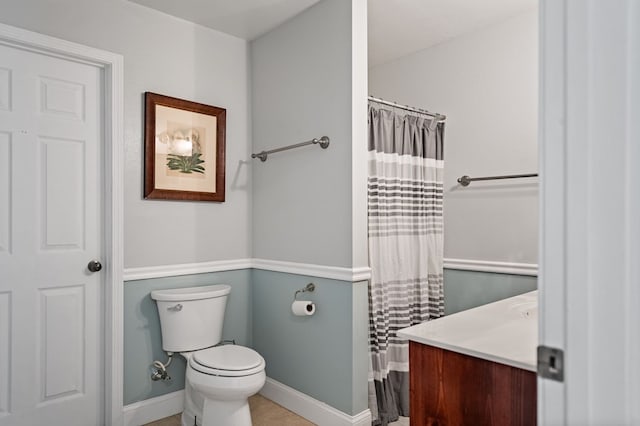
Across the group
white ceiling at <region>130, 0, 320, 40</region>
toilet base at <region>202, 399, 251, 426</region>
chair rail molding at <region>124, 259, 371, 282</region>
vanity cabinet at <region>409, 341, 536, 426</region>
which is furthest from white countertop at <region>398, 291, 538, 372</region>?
white ceiling at <region>130, 0, 320, 40</region>

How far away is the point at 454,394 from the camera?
1.26 metres

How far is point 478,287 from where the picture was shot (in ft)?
8.84

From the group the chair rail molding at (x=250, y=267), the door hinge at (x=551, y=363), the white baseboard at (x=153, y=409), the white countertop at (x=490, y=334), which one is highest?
the door hinge at (x=551, y=363)

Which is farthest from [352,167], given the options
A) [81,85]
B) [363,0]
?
[81,85]

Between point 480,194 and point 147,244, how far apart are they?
2073 millimetres

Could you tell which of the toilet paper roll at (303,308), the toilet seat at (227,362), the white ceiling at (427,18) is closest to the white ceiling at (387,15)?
the white ceiling at (427,18)

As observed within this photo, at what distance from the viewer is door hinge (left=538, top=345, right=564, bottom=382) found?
68 centimetres

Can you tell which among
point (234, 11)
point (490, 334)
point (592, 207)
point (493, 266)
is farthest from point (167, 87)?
point (592, 207)

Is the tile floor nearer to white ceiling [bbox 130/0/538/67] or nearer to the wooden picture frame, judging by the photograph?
the wooden picture frame

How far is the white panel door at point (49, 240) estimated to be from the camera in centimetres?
202

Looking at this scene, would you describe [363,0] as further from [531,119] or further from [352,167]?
[531,119]

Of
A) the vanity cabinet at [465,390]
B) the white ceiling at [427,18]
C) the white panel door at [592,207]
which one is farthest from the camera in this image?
the white ceiling at [427,18]

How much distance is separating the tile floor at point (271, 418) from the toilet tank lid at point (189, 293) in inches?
28.0

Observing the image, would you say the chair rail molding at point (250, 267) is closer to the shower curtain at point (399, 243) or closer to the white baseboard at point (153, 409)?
the shower curtain at point (399, 243)
